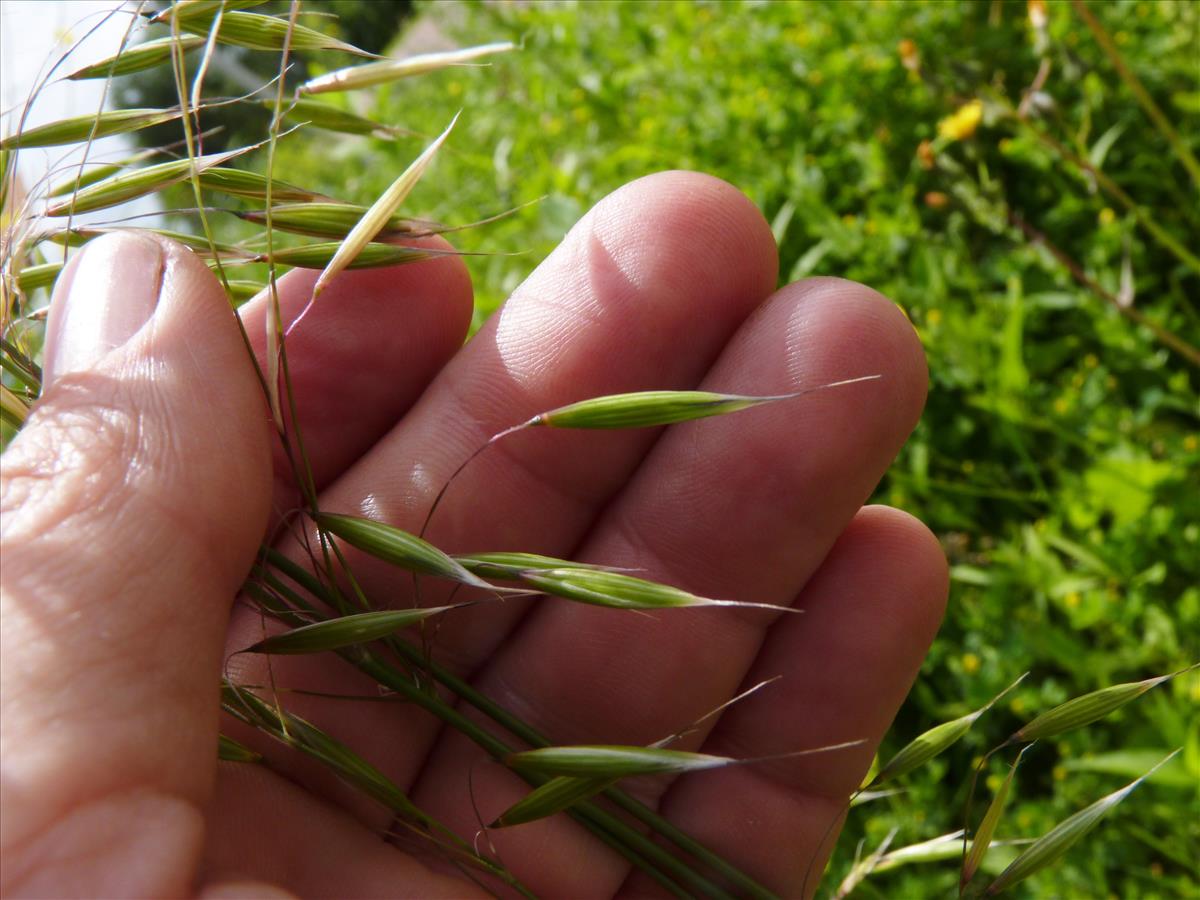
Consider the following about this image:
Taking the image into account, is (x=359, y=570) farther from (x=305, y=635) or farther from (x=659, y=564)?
(x=659, y=564)

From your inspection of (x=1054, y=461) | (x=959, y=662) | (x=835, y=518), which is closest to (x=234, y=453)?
(x=835, y=518)

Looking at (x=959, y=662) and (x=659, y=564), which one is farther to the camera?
(x=959, y=662)

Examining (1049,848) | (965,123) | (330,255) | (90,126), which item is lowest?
(1049,848)

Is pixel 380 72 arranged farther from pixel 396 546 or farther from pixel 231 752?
pixel 231 752

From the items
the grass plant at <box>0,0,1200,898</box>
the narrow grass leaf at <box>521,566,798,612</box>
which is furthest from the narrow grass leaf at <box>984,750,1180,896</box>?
the narrow grass leaf at <box>521,566,798,612</box>

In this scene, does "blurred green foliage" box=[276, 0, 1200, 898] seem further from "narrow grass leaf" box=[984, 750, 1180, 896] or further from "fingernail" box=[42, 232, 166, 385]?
"fingernail" box=[42, 232, 166, 385]

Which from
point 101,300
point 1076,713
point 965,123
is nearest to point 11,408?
point 101,300

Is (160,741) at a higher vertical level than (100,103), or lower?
lower
